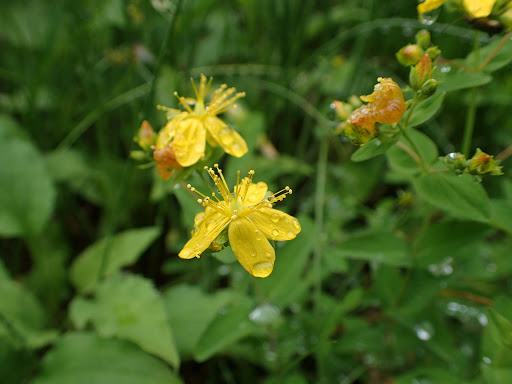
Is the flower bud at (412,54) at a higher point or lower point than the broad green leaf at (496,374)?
higher

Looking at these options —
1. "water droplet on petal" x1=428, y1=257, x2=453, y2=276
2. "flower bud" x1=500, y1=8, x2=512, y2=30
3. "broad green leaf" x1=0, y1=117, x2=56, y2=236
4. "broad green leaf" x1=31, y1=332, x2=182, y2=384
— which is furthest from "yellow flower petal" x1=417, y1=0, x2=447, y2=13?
"broad green leaf" x1=0, y1=117, x2=56, y2=236

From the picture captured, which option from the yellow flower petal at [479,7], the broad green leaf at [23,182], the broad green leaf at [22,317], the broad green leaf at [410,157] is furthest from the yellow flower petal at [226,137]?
the broad green leaf at [23,182]

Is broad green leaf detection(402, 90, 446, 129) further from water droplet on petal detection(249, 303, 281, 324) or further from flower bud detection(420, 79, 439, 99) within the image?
water droplet on petal detection(249, 303, 281, 324)

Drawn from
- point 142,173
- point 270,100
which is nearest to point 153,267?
point 142,173

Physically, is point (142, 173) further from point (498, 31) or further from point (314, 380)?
point (498, 31)

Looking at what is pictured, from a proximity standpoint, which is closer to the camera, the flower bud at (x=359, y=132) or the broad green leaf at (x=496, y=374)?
the flower bud at (x=359, y=132)

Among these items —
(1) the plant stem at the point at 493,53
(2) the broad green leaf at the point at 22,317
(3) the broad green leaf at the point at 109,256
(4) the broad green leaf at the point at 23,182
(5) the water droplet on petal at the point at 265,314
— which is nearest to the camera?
(1) the plant stem at the point at 493,53

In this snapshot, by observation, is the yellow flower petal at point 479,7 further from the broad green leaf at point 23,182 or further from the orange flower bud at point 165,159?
the broad green leaf at point 23,182
